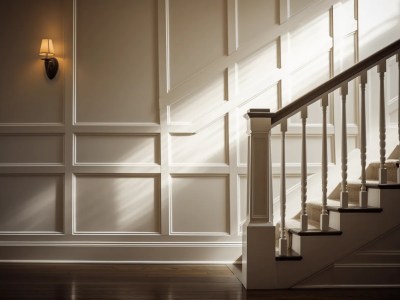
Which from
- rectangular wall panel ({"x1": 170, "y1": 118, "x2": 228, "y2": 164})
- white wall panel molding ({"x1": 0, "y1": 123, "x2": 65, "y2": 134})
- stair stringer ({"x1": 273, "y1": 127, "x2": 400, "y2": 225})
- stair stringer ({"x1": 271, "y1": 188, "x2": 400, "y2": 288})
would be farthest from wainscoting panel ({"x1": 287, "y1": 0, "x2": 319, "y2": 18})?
white wall panel molding ({"x1": 0, "y1": 123, "x2": 65, "y2": 134})

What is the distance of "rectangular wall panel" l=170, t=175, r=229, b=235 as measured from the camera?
12.5 ft

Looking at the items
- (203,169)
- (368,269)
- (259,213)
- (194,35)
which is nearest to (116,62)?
(194,35)

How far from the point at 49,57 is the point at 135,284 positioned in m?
2.11

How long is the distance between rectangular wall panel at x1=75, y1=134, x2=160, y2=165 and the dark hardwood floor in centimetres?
92

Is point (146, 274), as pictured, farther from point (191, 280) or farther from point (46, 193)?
point (46, 193)

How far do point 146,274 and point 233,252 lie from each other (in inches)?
32.8

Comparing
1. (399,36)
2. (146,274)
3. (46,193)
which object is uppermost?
(399,36)

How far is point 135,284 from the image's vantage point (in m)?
3.01

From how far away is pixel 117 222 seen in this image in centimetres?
381

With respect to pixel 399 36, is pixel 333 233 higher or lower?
lower

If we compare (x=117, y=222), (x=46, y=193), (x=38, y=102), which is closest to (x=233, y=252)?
(x=117, y=222)

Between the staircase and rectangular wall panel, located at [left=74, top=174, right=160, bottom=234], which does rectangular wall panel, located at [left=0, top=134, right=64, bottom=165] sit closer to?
rectangular wall panel, located at [left=74, top=174, right=160, bottom=234]

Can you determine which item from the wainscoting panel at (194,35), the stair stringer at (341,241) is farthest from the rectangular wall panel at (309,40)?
the stair stringer at (341,241)

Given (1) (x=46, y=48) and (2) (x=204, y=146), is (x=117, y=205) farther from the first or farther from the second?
(1) (x=46, y=48)
